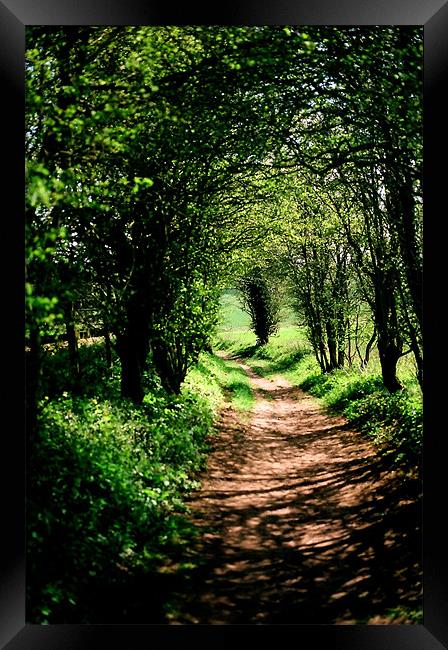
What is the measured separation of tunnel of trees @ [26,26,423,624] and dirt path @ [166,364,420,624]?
79.8 inches

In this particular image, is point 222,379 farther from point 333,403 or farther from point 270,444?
point 270,444

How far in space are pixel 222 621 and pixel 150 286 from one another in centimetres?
591

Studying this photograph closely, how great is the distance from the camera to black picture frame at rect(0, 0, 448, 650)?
15.0 feet

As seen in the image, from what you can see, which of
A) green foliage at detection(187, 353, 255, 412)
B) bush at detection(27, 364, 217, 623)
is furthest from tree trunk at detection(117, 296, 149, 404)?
green foliage at detection(187, 353, 255, 412)

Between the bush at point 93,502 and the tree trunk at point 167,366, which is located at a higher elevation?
the tree trunk at point 167,366

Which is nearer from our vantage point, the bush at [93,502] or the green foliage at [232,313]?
the bush at [93,502]

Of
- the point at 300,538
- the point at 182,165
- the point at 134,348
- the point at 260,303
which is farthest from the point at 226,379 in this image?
the point at 300,538

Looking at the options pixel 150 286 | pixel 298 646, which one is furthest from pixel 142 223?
pixel 298 646

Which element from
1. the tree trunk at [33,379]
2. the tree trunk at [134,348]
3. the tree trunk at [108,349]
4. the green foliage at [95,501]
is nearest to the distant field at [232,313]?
the tree trunk at [134,348]

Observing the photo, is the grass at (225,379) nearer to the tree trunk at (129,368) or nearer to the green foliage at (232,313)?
the green foliage at (232,313)

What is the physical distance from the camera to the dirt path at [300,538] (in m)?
4.80
